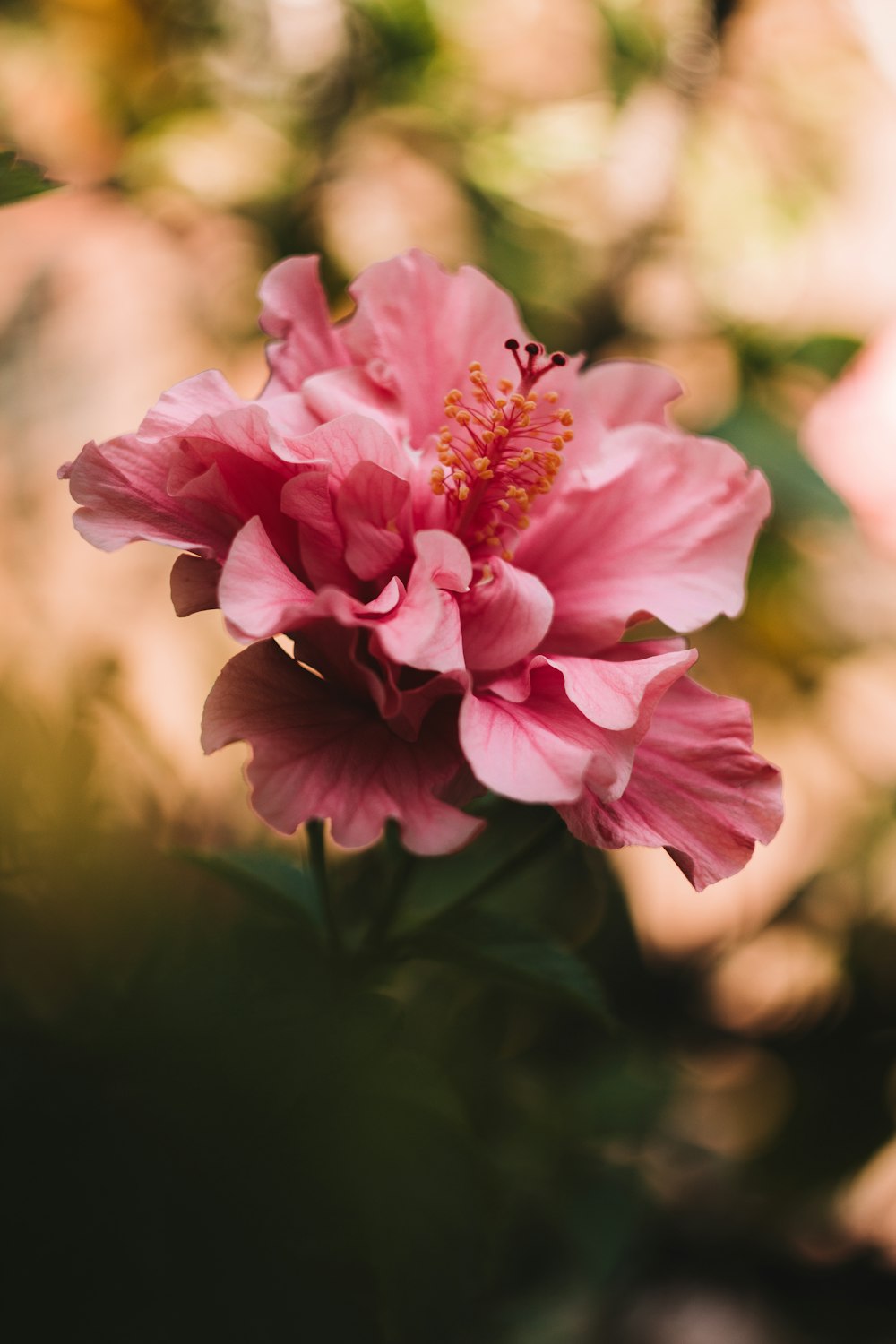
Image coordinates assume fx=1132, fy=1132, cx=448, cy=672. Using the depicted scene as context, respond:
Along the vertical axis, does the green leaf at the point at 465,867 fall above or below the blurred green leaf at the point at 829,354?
below

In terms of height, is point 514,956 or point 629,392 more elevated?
point 629,392

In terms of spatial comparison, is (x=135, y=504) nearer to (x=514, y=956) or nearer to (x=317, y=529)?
(x=317, y=529)

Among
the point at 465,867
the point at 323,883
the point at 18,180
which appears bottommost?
the point at 465,867

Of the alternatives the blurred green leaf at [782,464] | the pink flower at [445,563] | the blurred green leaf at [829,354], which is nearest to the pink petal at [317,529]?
the pink flower at [445,563]

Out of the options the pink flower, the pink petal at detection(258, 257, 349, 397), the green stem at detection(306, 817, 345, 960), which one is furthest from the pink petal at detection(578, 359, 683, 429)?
the green stem at detection(306, 817, 345, 960)

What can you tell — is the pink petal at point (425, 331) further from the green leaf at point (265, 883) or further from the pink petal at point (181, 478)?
the green leaf at point (265, 883)

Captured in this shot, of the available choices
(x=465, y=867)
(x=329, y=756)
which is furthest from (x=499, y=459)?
(x=465, y=867)

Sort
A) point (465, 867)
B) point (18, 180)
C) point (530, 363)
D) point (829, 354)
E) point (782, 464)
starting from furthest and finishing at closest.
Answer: point (829, 354) < point (782, 464) < point (465, 867) < point (530, 363) < point (18, 180)

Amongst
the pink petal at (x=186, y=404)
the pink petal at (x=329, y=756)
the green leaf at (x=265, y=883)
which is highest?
the pink petal at (x=186, y=404)
